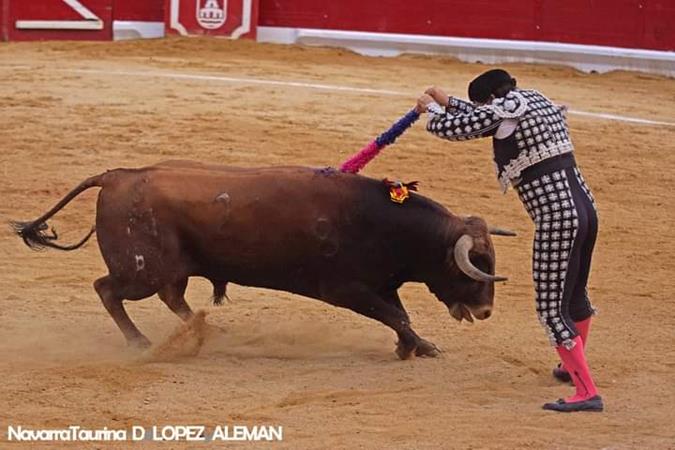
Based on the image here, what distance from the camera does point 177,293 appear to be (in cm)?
610

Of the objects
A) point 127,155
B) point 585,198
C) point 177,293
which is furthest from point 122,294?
point 127,155

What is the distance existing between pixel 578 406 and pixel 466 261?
32.2 inches

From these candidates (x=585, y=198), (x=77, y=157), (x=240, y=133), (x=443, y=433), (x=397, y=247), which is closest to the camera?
(x=443, y=433)

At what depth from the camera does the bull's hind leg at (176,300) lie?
608cm

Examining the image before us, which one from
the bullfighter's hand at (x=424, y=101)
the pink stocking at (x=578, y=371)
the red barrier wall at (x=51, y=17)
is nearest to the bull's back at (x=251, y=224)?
the bullfighter's hand at (x=424, y=101)

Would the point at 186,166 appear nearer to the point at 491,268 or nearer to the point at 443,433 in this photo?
the point at 491,268

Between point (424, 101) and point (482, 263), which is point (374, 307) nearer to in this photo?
point (482, 263)

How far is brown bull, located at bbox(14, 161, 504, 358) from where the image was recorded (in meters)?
5.77

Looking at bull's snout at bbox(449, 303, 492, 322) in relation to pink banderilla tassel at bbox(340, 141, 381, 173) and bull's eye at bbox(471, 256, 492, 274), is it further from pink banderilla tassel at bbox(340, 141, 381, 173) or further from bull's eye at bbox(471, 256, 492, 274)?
pink banderilla tassel at bbox(340, 141, 381, 173)

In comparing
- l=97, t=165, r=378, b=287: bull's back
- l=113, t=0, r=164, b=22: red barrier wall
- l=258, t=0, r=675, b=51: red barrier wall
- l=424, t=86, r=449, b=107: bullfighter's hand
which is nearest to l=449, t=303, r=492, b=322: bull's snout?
l=97, t=165, r=378, b=287: bull's back

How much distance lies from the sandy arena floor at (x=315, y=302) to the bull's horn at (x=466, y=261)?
40cm

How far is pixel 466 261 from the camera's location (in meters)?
5.71

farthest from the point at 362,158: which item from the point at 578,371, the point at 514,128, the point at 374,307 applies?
the point at 578,371

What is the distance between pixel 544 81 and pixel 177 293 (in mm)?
7640
